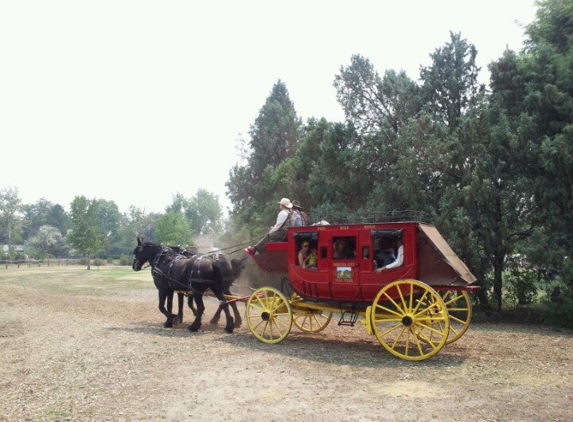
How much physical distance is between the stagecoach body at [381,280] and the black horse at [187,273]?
183 cm

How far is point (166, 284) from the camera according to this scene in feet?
43.9

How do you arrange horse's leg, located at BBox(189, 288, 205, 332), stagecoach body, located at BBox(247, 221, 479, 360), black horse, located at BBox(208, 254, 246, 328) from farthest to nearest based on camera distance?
black horse, located at BBox(208, 254, 246, 328) → horse's leg, located at BBox(189, 288, 205, 332) → stagecoach body, located at BBox(247, 221, 479, 360)

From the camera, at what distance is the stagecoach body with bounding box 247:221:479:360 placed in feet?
29.9

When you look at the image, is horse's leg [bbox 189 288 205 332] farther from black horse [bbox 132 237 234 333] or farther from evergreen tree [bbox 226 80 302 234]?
evergreen tree [bbox 226 80 302 234]

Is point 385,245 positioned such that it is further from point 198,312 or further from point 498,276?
point 498,276

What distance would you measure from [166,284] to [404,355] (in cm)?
688

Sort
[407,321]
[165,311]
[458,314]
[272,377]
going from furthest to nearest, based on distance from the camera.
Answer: [458,314] < [165,311] < [407,321] < [272,377]

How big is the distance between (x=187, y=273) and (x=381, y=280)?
565 centimetres

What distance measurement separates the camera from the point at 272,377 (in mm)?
7992

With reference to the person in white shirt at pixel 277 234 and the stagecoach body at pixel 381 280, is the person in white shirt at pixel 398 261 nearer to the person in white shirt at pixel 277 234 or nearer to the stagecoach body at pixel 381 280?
the stagecoach body at pixel 381 280

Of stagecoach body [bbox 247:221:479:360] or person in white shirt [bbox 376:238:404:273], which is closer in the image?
stagecoach body [bbox 247:221:479:360]

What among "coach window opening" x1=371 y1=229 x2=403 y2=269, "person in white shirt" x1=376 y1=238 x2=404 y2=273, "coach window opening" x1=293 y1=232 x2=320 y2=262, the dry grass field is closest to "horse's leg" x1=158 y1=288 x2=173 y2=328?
the dry grass field

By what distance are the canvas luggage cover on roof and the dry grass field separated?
139 cm

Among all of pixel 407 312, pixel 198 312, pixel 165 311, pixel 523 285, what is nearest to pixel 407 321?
pixel 407 312
